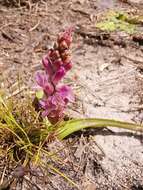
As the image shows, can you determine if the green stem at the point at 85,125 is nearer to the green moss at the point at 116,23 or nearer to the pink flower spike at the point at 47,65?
the pink flower spike at the point at 47,65

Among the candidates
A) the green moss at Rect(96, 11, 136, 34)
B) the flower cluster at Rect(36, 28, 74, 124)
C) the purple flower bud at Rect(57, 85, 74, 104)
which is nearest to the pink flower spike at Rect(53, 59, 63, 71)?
the flower cluster at Rect(36, 28, 74, 124)

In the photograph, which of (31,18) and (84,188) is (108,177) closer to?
(84,188)

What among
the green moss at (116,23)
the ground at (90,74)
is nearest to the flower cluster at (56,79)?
the ground at (90,74)

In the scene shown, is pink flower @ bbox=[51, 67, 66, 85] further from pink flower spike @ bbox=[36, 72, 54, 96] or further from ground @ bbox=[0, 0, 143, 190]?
ground @ bbox=[0, 0, 143, 190]

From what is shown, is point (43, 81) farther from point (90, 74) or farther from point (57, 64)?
point (90, 74)

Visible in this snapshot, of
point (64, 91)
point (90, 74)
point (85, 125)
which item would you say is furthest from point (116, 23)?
point (64, 91)

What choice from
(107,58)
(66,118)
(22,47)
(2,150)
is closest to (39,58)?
(22,47)
